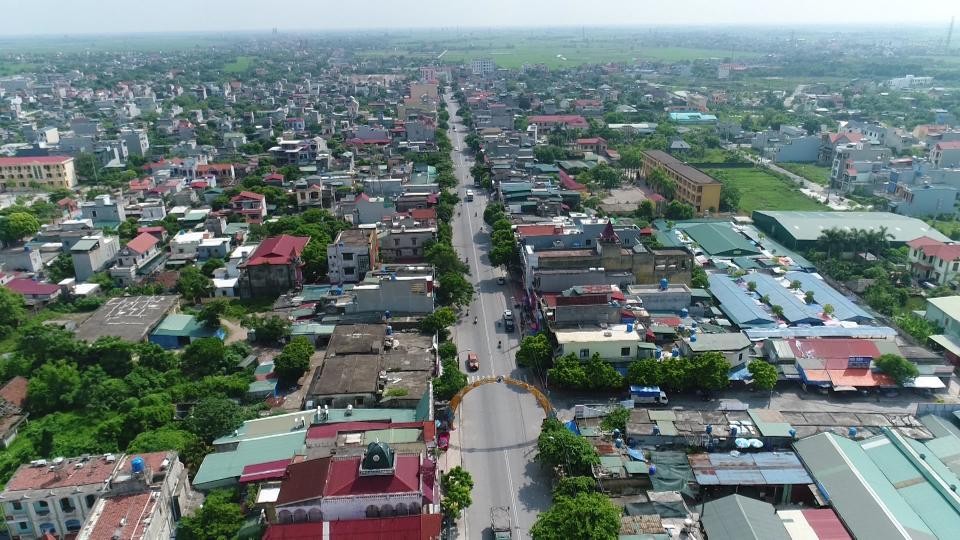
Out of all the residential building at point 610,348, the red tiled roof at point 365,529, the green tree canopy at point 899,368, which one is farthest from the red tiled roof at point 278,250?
the green tree canopy at point 899,368

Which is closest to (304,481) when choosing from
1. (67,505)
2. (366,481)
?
(366,481)

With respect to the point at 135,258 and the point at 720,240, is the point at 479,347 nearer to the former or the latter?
the point at 720,240

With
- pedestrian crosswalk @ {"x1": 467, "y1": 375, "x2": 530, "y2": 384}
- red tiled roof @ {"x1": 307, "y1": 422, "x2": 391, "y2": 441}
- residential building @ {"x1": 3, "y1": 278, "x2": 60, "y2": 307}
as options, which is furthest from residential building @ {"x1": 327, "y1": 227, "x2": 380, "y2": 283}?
residential building @ {"x1": 3, "y1": 278, "x2": 60, "y2": 307}

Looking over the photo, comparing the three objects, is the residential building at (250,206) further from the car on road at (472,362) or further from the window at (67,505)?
the window at (67,505)

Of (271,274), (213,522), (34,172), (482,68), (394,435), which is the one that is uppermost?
(482,68)

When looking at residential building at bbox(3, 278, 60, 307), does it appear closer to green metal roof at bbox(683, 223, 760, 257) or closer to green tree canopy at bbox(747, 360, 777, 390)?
green tree canopy at bbox(747, 360, 777, 390)
